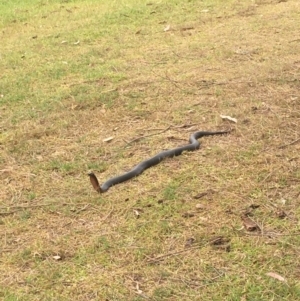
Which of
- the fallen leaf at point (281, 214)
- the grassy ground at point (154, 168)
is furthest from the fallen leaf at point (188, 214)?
the fallen leaf at point (281, 214)

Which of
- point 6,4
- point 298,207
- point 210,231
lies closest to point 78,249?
point 210,231

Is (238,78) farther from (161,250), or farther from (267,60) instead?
(161,250)

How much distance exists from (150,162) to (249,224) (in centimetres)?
94

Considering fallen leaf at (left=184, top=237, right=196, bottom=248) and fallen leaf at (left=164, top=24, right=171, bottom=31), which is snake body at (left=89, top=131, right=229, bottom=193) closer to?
fallen leaf at (left=184, top=237, right=196, bottom=248)

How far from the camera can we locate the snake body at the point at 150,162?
137 inches

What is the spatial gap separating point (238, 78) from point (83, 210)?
2356 millimetres

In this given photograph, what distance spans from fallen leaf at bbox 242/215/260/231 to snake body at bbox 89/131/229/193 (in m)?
0.83

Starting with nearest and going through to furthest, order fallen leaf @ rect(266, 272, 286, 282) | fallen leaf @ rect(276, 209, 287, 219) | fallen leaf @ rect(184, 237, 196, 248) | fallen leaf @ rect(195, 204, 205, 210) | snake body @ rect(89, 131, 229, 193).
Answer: fallen leaf @ rect(266, 272, 286, 282) < fallen leaf @ rect(184, 237, 196, 248) < fallen leaf @ rect(276, 209, 287, 219) < fallen leaf @ rect(195, 204, 205, 210) < snake body @ rect(89, 131, 229, 193)

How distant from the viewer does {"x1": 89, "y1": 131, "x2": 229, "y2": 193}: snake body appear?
348 cm

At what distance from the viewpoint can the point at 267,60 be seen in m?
5.54

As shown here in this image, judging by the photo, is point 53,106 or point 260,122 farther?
point 53,106

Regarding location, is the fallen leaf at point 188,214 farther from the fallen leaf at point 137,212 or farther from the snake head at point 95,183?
the snake head at point 95,183

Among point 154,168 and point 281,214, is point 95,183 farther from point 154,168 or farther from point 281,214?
point 281,214

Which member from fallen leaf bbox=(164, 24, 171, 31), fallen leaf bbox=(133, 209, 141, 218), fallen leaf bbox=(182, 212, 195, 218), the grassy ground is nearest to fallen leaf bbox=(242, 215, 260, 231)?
the grassy ground
